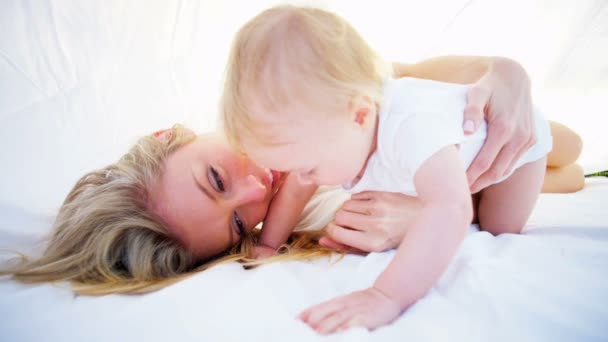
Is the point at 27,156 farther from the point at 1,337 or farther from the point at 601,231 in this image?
the point at 601,231

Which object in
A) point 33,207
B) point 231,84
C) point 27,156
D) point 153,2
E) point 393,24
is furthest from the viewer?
point 393,24

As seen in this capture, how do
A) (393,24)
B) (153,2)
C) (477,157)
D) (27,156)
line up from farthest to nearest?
(393,24) → (153,2) → (27,156) → (477,157)

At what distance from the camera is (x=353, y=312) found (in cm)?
61

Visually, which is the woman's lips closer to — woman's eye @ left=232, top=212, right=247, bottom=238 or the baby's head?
woman's eye @ left=232, top=212, right=247, bottom=238

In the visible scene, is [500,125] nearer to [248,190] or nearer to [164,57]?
[248,190]

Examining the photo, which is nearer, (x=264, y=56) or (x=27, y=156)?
(x=264, y=56)

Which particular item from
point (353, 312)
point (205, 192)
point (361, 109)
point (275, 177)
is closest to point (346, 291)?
point (353, 312)

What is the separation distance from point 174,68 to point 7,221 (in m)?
0.83

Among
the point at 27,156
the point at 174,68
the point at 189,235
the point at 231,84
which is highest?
the point at 231,84

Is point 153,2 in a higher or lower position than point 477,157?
higher

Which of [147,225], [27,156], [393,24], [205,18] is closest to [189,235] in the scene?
[147,225]

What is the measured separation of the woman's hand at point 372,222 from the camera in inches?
35.1

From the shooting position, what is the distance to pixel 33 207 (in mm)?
1096

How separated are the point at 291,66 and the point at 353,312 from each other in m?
0.40
